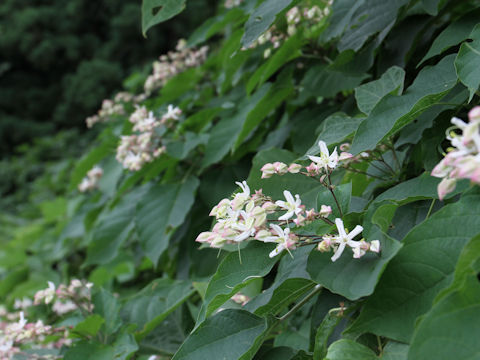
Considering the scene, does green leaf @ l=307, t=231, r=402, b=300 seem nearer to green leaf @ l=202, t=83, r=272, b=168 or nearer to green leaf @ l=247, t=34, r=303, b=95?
green leaf @ l=247, t=34, r=303, b=95

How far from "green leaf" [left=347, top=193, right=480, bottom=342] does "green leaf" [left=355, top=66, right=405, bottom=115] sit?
345 millimetres

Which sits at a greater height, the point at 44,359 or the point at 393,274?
the point at 393,274

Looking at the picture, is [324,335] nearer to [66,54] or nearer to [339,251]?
[339,251]

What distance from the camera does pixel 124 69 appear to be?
9.77 meters

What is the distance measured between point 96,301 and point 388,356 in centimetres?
82

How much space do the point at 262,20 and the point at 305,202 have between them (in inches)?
13.8

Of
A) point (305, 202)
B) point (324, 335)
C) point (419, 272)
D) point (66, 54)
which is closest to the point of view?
point (419, 272)

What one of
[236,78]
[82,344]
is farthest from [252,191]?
[236,78]

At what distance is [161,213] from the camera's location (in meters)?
1.45

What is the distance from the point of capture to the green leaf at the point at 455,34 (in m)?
0.88

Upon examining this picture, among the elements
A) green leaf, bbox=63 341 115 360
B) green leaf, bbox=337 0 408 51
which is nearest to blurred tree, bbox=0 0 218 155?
green leaf, bbox=337 0 408 51

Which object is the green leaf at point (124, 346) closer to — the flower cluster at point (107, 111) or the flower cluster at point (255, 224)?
the flower cluster at point (255, 224)

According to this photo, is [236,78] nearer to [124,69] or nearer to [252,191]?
[252,191]

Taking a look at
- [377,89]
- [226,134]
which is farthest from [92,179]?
[377,89]
